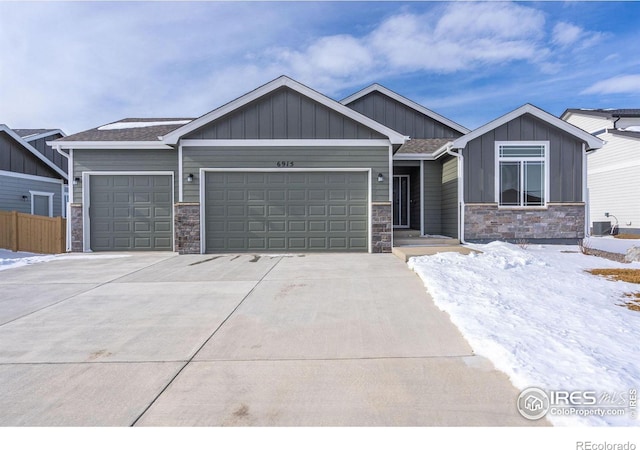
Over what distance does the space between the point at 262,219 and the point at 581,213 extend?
9975 millimetres

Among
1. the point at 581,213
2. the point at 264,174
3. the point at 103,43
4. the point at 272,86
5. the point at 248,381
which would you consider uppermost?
the point at 103,43

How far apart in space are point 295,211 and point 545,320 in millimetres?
7187

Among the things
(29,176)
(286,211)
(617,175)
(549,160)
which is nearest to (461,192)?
(549,160)

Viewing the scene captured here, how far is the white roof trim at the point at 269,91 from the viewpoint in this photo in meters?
9.91

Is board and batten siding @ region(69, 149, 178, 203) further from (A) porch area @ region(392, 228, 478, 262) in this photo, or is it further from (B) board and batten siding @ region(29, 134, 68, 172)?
(B) board and batten siding @ region(29, 134, 68, 172)

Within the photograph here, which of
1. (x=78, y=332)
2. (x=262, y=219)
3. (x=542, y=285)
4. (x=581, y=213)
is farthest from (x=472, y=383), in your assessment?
(x=581, y=213)

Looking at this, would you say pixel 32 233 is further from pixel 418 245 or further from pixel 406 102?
pixel 406 102

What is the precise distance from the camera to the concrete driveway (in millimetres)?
2508

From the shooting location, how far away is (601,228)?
1758cm

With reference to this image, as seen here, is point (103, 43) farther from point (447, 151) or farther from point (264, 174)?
point (447, 151)

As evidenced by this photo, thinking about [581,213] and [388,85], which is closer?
[581,213]

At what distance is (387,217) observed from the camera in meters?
10.1

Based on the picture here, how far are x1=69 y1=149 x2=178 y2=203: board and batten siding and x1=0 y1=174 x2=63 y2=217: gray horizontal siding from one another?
22.0 ft

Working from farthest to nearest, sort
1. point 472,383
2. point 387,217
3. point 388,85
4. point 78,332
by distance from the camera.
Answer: point 388,85, point 387,217, point 78,332, point 472,383
